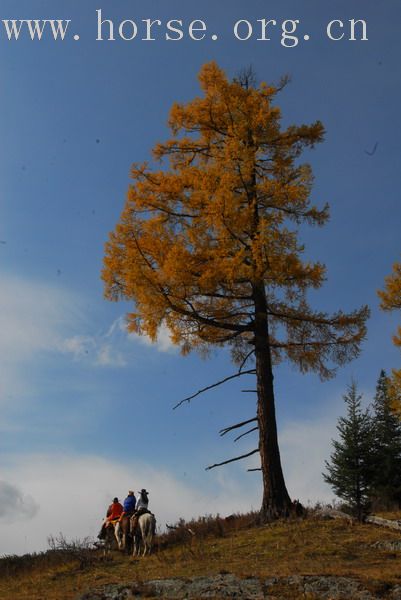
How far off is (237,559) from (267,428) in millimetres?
4203

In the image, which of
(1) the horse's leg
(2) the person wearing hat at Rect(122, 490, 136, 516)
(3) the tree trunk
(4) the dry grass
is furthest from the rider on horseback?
(3) the tree trunk

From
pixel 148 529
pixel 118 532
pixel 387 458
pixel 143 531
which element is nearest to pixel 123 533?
pixel 118 532

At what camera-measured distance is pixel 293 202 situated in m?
15.9

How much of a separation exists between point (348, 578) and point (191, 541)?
250 inches

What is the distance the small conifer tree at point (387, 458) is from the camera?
2734 centimetres

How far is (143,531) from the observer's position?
50.6 ft

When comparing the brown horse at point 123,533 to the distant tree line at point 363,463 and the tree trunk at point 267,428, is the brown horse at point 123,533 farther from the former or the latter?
the distant tree line at point 363,463

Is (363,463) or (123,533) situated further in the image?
(363,463)

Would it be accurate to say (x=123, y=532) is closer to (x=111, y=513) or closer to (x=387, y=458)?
(x=111, y=513)

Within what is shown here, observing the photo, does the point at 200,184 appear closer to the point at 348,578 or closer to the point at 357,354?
the point at 357,354

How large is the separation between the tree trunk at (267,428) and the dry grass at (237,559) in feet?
2.21

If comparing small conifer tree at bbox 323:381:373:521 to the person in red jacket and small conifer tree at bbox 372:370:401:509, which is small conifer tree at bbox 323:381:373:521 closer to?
small conifer tree at bbox 372:370:401:509

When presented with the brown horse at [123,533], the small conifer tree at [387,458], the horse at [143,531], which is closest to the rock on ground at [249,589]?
the horse at [143,531]

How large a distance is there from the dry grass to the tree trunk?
0.67 meters
